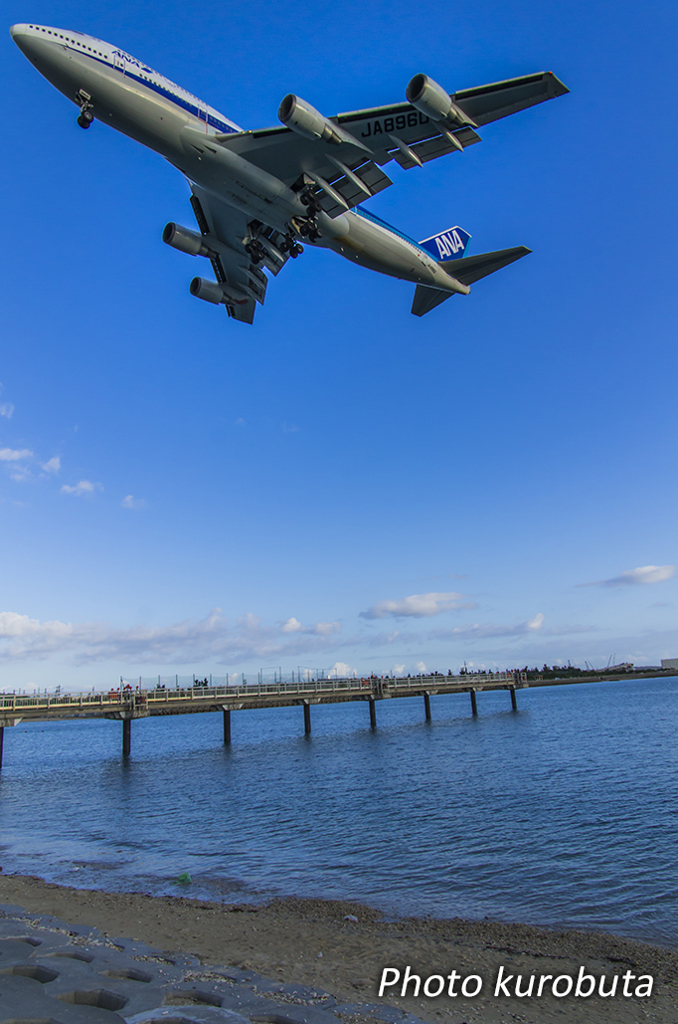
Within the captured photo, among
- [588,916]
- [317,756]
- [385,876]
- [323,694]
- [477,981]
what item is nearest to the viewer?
[477,981]

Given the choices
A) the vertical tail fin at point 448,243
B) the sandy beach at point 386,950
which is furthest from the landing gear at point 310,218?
the sandy beach at point 386,950

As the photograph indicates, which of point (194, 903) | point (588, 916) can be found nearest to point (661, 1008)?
point (588, 916)

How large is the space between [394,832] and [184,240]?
26.9 m

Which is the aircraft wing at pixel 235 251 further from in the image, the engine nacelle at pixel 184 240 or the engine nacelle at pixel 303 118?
the engine nacelle at pixel 303 118

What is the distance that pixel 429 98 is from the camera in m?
17.8

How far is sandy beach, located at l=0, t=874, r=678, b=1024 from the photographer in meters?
10.8

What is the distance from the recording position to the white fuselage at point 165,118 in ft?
59.1

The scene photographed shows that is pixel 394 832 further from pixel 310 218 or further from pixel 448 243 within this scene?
pixel 448 243

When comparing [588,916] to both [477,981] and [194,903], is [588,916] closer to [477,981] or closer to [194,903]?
[477,981]

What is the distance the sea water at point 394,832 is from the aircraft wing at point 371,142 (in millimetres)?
23619

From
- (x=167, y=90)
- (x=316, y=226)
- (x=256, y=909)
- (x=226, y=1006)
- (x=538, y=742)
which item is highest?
(x=167, y=90)

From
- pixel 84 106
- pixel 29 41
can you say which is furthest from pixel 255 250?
pixel 29 41

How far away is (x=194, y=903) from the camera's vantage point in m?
16.9

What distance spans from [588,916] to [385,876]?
6.45 meters
